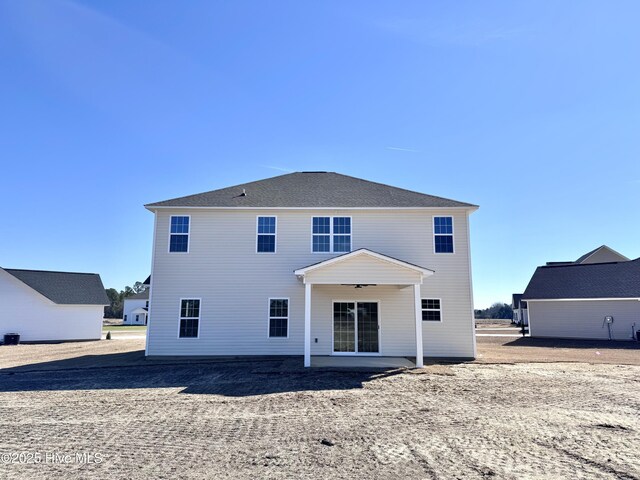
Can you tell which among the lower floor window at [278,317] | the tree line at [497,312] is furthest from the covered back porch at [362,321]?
the tree line at [497,312]

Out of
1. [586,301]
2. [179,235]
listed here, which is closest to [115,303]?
[179,235]

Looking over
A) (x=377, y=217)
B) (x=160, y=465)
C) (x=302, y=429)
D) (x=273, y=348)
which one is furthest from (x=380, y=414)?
(x=377, y=217)

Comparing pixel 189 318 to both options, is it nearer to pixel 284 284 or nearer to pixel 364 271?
pixel 284 284

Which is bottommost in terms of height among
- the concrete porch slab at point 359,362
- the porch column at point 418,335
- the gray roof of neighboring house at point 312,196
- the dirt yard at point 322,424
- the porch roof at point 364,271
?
the dirt yard at point 322,424

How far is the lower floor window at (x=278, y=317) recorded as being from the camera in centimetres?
1565

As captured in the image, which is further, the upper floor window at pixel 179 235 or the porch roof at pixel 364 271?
the upper floor window at pixel 179 235

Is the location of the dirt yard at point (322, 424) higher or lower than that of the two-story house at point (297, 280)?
lower

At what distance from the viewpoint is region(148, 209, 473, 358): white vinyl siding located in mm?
15547

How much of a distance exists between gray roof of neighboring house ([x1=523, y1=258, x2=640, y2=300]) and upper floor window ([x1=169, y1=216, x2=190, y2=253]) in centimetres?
2370

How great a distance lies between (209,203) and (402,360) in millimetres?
10009

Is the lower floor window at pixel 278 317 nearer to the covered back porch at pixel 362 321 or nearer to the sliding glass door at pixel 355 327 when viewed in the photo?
the covered back porch at pixel 362 321

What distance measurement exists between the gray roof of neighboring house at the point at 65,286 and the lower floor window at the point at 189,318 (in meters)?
14.6

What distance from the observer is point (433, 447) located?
5.80 m

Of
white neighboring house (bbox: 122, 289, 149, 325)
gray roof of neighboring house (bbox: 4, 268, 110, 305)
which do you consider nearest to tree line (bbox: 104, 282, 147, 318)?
white neighboring house (bbox: 122, 289, 149, 325)
